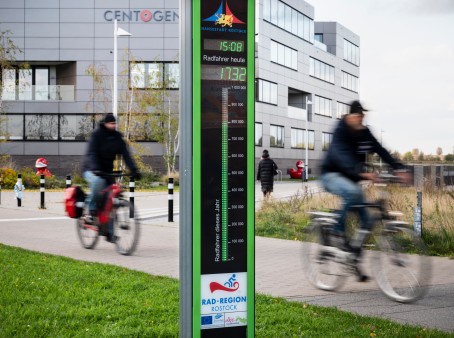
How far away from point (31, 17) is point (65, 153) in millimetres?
9255

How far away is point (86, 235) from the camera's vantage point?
10.2m

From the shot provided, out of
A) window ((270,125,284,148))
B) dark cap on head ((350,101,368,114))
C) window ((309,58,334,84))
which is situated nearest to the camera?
dark cap on head ((350,101,368,114))

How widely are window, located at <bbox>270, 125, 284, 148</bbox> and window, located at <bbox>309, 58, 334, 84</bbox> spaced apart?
24.7ft

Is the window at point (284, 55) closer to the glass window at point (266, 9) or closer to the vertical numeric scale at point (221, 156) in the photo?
the glass window at point (266, 9)

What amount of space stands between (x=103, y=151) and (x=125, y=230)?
1171 mm

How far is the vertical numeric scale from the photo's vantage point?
379 cm

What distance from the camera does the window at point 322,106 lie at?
62.7 m

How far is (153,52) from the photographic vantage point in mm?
44844

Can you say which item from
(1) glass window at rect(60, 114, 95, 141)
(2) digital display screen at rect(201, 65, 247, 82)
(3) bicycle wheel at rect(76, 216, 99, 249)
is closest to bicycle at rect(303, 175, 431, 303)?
Result: (2) digital display screen at rect(201, 65, 247, 82)

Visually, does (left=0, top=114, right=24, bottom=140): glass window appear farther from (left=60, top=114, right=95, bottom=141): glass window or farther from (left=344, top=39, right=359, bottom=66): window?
(left=344, top=39, right=359, bottom=66): window

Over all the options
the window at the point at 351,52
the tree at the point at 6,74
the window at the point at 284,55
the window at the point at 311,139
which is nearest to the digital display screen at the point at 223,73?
the tree at the point at 6,74

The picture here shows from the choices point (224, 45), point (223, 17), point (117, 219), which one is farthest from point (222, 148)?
point (117, 219)

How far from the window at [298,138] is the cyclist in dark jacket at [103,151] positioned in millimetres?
50430

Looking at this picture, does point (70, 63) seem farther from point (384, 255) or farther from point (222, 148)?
point (222, 148)
